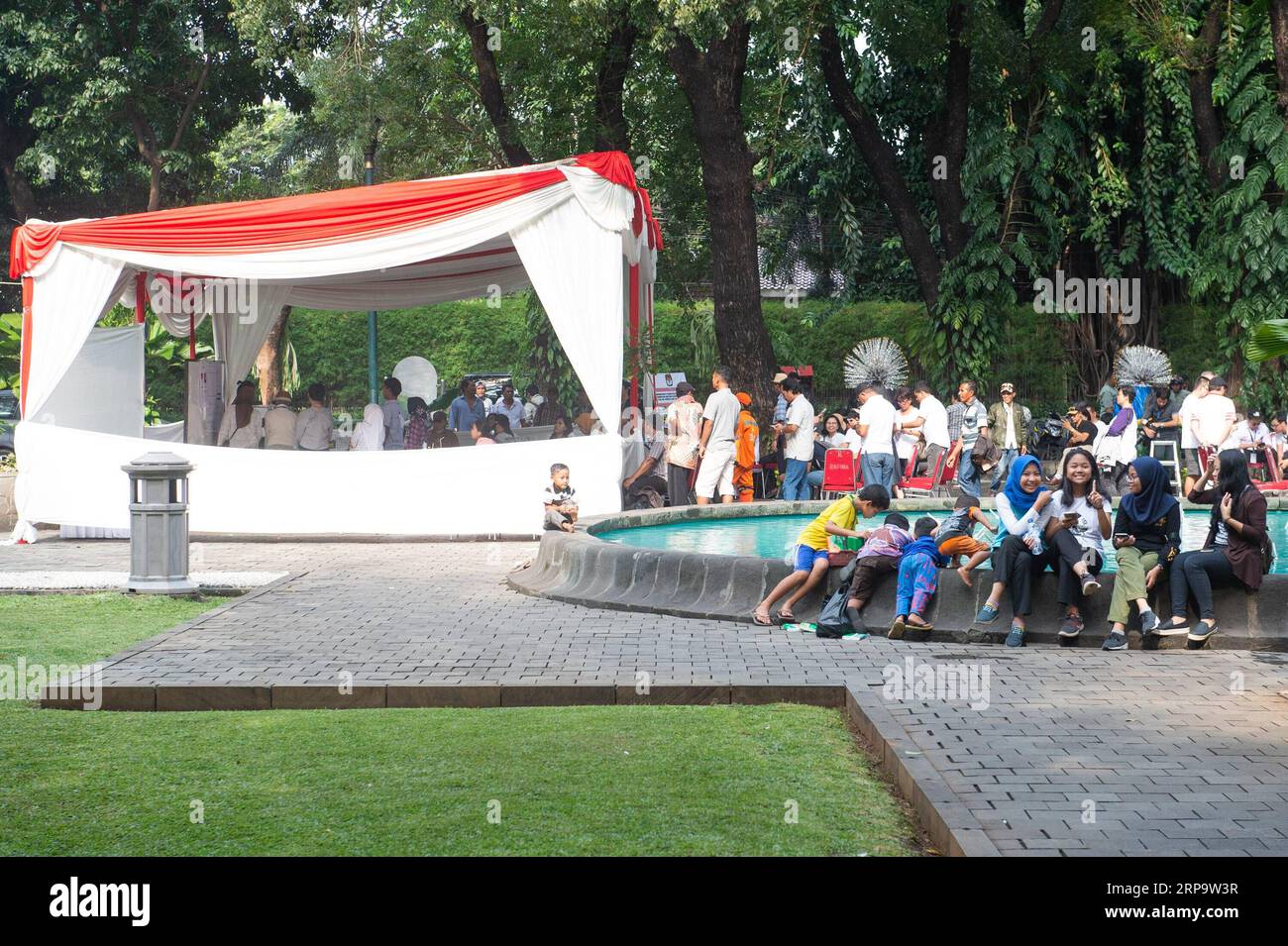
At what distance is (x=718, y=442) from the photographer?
1641cm

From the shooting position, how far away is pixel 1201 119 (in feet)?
83.3

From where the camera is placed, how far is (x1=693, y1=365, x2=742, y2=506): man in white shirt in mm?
16312

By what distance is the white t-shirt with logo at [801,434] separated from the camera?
16984 mm

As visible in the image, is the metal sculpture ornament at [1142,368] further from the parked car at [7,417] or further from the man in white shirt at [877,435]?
the parked car at [7,417]

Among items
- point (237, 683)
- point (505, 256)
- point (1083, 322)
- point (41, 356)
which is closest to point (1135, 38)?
point (1083, 322)

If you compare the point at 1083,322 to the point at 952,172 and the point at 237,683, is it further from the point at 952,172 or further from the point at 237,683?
the point at 237,683

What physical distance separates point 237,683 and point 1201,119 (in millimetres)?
22261

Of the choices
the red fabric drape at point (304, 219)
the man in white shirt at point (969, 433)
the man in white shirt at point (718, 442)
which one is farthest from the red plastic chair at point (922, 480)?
the red fabric drape at point (304, 219)

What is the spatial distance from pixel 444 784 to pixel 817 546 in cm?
450

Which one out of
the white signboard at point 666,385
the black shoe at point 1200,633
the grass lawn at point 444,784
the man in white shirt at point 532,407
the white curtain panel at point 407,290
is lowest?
the grass lawn at point 444,784

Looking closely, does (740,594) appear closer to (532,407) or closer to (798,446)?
(798,446)

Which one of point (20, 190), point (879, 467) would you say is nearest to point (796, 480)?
point (879, 467)

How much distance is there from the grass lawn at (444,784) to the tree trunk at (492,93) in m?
15.1

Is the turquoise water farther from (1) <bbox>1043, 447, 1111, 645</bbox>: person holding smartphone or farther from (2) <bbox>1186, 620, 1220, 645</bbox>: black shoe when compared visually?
(2) <bbox>1186, 620, 1220, 645</bbox>: black shoe
